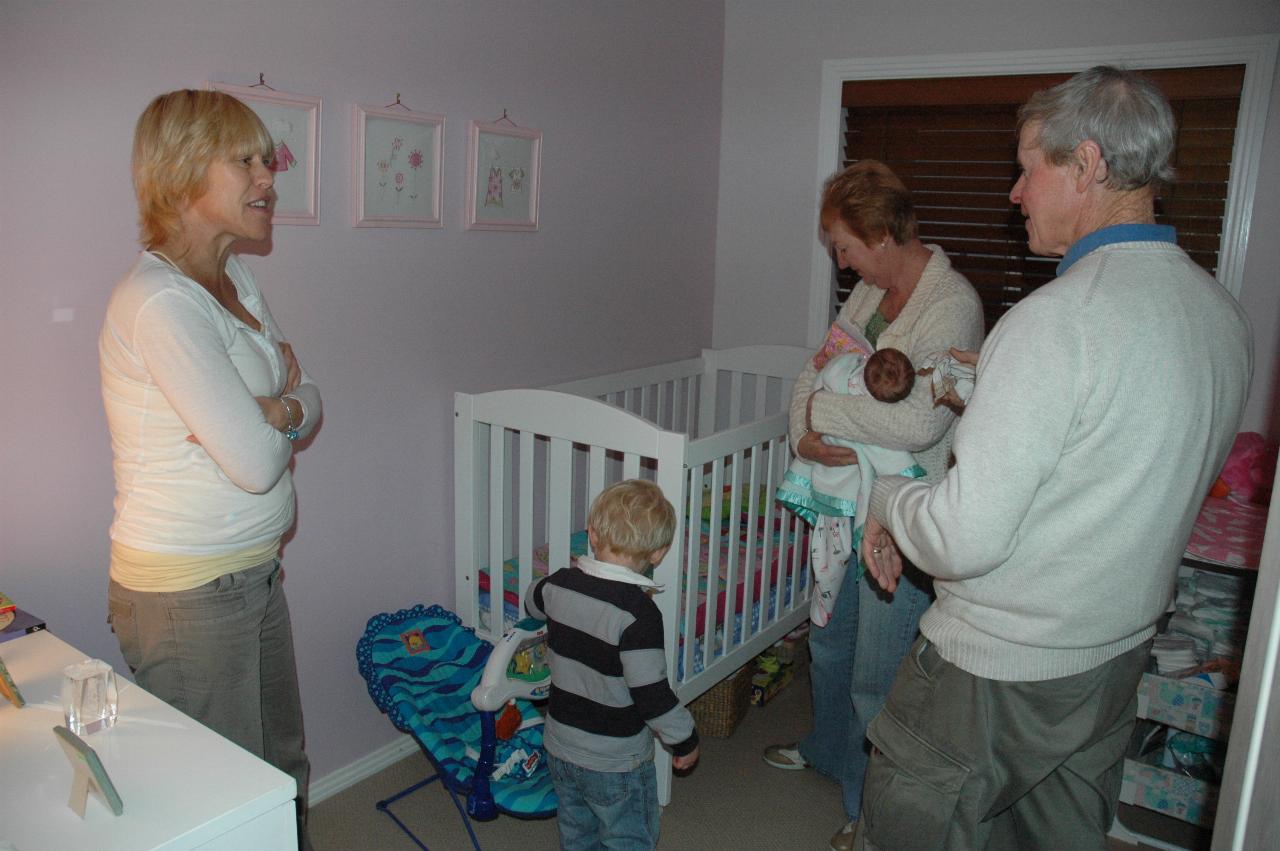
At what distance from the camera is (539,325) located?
2.88 metres

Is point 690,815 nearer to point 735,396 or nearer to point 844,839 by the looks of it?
point 844,839

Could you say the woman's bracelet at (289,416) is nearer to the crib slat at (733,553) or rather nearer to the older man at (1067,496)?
the older man at (1067,496)

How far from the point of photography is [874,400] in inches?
81.3

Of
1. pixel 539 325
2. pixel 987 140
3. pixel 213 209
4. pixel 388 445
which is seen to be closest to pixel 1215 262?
pixel 987 140

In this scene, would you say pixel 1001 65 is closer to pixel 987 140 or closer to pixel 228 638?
pixel 987 140

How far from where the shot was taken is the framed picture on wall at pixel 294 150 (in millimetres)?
2051

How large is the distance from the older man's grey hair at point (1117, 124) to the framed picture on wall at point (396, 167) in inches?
60.9

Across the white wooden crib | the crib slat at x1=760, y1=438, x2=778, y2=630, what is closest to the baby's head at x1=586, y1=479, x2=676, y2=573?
the white wooden crib

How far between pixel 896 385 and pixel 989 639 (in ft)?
2.66

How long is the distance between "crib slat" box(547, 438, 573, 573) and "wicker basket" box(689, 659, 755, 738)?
0.70m

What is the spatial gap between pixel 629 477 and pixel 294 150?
1.03 m

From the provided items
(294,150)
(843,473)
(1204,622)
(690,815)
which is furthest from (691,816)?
(294,150)

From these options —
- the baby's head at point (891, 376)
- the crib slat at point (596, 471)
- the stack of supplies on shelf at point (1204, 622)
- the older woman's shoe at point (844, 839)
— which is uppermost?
the baby's head at point (891, 376)

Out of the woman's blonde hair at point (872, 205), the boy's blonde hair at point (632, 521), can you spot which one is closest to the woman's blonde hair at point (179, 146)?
the boy's blonde hair at point (632, 521)
